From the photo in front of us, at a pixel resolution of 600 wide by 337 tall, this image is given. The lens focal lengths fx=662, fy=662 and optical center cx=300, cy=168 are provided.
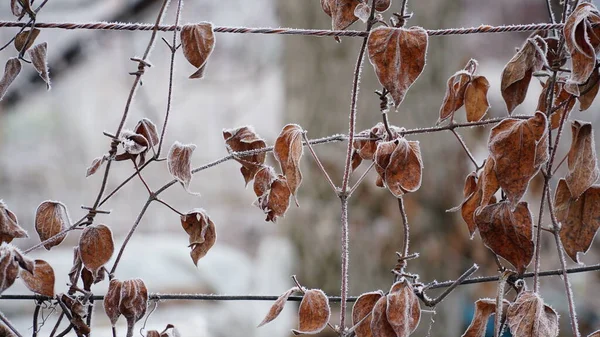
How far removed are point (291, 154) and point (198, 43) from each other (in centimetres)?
12

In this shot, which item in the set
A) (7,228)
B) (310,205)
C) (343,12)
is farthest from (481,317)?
(310,205)

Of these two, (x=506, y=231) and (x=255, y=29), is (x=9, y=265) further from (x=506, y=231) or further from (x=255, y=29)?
(x=506, y=231)

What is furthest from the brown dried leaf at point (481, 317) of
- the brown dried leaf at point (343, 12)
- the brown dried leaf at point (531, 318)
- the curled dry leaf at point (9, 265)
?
the curled dry leaf at point (9, 265)

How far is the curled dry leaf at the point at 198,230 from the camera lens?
584 mm

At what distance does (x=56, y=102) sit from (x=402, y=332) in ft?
16.5

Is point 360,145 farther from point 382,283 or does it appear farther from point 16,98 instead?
point 16,98

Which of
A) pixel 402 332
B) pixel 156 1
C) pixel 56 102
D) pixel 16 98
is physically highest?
pixel 56 102

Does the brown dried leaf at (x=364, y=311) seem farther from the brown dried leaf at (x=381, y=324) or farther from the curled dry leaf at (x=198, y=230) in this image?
the curled dry leaf at (x=198, y=230)

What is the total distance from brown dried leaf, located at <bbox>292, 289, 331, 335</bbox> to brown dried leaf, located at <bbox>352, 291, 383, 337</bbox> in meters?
0.03

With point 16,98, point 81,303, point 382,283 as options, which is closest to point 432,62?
point 382,283

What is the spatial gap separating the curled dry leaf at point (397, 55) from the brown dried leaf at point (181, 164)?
0.57ft

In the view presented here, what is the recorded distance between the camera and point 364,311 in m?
0.58

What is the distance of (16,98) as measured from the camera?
2715mm

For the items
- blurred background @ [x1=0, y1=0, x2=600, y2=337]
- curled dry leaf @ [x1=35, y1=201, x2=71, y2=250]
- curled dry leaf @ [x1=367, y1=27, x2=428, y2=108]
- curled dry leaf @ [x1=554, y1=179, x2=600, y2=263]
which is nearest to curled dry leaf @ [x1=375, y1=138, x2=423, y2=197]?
curled dry leaf @ [x1=367, y1=27, x2=428, y2=108]
